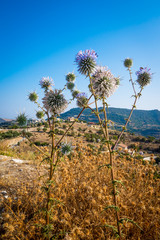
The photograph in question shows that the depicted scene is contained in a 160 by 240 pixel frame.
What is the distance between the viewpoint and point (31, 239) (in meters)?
2.96

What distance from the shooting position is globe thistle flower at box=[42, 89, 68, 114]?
8.95 feet

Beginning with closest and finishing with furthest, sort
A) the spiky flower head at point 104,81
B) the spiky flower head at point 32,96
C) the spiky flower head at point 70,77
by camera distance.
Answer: the spiky flower head at point 104,81, the spiky flower head at point 32,96, the spiky flower head at point 70,77

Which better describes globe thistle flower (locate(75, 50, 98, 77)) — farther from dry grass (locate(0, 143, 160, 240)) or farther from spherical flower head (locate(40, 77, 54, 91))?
dry grass (locate(0, 143, 160, 240))

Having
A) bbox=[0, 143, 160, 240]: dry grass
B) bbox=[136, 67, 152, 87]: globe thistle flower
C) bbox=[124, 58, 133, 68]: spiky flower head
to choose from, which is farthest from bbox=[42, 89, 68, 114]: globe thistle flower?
bbox=[124, 58, 133, 68]: spiky flower head

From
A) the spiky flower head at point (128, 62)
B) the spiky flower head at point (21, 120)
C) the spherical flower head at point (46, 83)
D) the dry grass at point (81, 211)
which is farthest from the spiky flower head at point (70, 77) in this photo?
the spiky flower head at point (128, 62)

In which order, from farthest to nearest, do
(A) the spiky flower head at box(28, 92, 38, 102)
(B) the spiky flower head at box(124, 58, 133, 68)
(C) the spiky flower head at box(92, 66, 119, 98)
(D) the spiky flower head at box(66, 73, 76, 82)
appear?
(B) the spiky flower head at box(124, 58, 133, 68) < (D) the spiky flower head at box(66, 73, 76, 82) < (A) the spiky flower head at box(28, 92, 38, 102) < (C) the spiky flower head at box(92, 66, 119, 98)

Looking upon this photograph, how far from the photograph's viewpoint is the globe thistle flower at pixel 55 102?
2727 millimetres

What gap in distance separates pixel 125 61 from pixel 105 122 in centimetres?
410

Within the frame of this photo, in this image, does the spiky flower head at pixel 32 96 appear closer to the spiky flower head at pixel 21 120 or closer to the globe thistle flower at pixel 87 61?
the spiky flower head at pixel 21 120

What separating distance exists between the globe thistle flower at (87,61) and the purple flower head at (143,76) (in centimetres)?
197

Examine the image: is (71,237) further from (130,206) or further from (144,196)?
(144,196)

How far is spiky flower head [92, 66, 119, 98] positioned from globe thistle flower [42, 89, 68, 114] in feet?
2.36

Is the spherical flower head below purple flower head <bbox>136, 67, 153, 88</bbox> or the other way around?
below

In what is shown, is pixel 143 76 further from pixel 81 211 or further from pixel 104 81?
pixel 81 211
